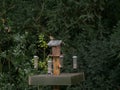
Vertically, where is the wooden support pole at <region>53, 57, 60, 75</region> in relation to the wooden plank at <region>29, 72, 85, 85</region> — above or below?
above

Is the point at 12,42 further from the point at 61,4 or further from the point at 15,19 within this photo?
the point at 61,4

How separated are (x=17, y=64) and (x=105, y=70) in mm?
1988

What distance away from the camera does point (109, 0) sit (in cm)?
817

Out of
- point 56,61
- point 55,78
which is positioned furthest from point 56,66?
point 55,78

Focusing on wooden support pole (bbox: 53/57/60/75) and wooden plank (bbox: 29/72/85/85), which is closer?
wooden plank (bbox: 29/72/85/85)

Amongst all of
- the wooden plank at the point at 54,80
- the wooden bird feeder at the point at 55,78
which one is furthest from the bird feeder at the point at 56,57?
the wooden plank at the point at 54,80

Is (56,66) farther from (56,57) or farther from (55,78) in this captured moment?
(55,78)

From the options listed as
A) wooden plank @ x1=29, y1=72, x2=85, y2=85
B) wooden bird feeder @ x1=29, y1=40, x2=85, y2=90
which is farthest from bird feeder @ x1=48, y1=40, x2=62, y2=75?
wooden plank @ x1=29, y1=72, x2=85, y2=85

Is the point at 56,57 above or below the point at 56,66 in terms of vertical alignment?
above

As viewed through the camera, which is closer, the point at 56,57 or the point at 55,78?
the point at 55,78

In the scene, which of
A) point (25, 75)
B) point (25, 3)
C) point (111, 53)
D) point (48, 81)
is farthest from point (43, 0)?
point (48, 81)

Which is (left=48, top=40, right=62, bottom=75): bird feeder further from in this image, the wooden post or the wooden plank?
the wooden plank

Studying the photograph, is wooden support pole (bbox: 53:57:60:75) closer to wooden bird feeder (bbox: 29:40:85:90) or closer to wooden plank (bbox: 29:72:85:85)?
wooden bird feeder (bbox: 29:40:85:90)

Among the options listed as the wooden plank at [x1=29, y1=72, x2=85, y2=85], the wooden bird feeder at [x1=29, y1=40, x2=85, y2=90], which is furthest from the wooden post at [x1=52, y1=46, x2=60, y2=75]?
the wooden plank at [x1=29, y1=72, x2=85, y2=85]
